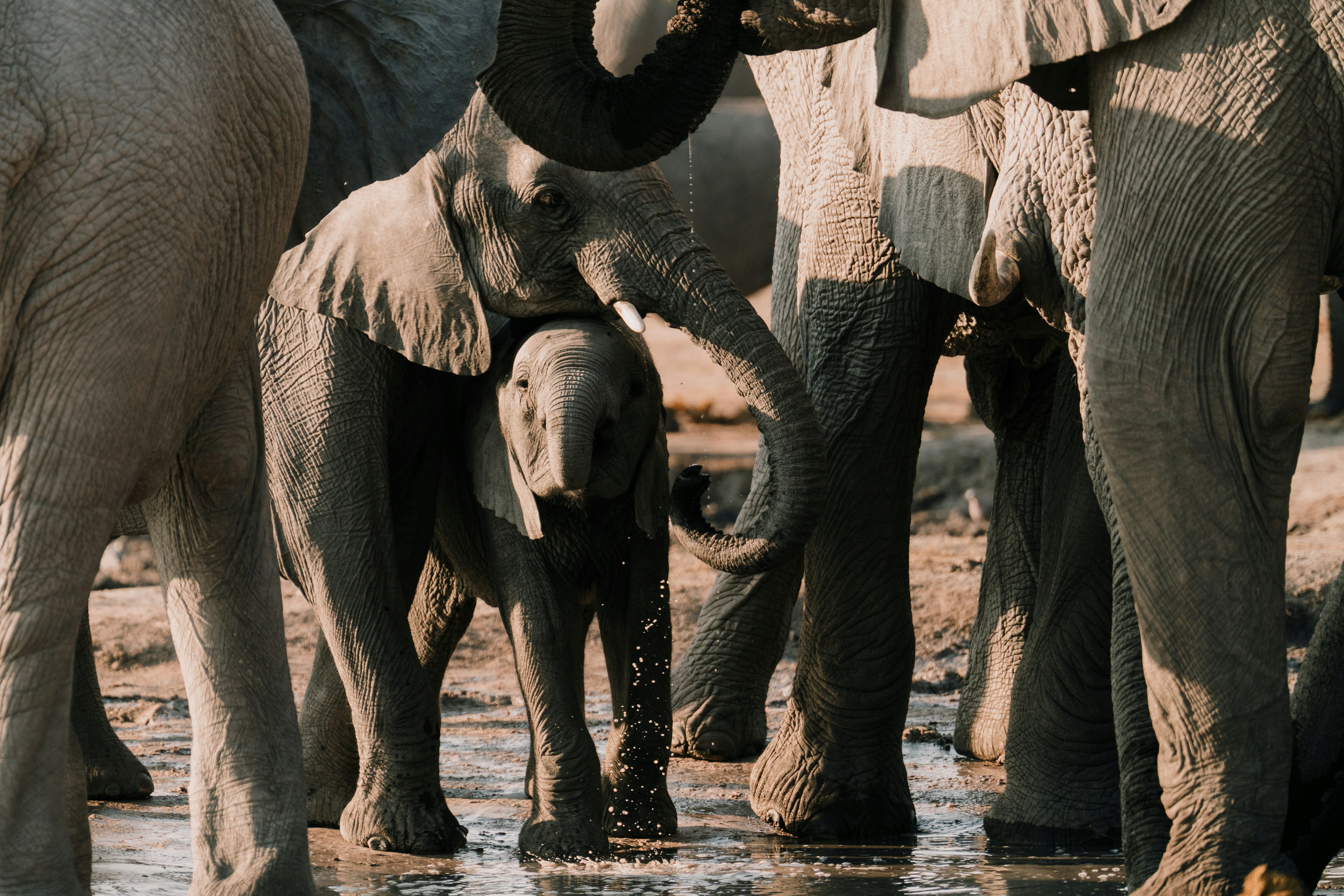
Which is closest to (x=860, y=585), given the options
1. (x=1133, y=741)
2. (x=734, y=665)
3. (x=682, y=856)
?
(x=682, y=856)

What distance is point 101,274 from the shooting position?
207 centimetres

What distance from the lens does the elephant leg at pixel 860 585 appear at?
12.1 ft

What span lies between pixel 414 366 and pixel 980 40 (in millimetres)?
1517

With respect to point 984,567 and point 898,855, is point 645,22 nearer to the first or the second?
point 984,567

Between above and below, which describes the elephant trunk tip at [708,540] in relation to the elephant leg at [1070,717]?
above

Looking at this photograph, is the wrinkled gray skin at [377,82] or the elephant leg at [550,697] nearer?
the wrinkled gray skin at [377,82]

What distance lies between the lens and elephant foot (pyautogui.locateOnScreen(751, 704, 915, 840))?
3650 mm

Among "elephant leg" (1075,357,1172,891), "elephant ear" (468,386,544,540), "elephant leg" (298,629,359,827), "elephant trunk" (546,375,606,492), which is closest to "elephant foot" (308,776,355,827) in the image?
"elephant leg" (298,629,359,827)

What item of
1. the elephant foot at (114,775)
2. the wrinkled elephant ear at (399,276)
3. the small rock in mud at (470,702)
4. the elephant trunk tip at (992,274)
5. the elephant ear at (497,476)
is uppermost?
the wrinkled elephant ear at (399,276)

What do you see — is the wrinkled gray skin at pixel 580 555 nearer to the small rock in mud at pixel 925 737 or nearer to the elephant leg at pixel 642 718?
the elephant leg at pixel 642 718

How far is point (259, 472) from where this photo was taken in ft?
8.66

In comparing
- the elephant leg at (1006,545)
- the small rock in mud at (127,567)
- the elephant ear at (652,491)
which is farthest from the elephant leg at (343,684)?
the small rock in mud at (127,567)

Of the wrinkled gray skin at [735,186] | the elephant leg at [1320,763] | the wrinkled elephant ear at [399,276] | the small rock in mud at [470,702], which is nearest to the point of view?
the elephant leg at [1320,763]

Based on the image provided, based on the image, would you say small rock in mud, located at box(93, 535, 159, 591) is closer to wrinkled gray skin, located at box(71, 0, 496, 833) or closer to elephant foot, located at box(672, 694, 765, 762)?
elephant foot, located at box(672, 694, 765, 762)
